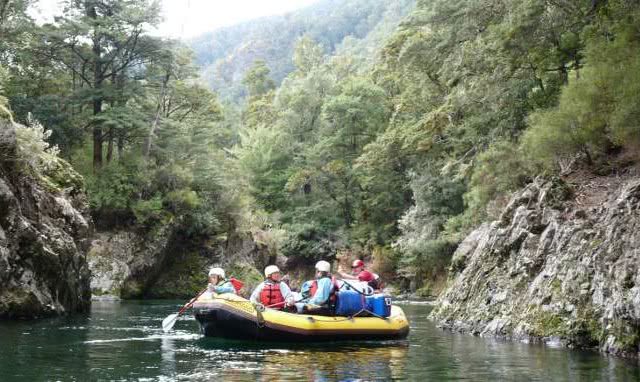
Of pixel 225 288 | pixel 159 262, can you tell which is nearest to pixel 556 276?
pixel 225 288

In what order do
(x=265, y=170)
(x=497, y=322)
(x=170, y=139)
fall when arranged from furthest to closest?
(x=265, y=170)
(x=170, y=139)
(x=497, y=322)

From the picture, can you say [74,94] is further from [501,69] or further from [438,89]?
[501,69]

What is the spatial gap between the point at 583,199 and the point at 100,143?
2450 cm

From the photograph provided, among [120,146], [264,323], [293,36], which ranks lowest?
[264,323]

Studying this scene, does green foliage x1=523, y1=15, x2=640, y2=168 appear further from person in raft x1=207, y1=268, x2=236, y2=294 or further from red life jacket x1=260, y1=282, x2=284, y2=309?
person in raft x1=207, y1=268, x2=236, y2=294

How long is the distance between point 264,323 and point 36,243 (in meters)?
8.07

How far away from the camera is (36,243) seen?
18594 mm

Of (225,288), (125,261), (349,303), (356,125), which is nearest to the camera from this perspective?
(349,303)

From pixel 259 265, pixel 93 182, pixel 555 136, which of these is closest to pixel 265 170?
pixel 259 265

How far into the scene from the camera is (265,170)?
168 ft

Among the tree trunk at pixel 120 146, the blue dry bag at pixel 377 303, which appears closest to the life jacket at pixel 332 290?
the blue dry bag at pixel 377 303

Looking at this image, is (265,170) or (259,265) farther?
(265,170)

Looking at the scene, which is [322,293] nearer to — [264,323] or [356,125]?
[264,323]

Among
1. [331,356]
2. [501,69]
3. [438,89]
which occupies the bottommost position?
[331,356]
